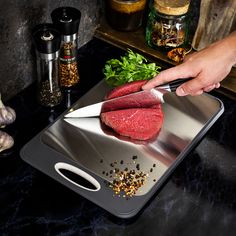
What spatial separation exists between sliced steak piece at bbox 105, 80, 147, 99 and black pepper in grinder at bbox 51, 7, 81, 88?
0.17 metres

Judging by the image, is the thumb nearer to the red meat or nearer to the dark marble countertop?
the red meat

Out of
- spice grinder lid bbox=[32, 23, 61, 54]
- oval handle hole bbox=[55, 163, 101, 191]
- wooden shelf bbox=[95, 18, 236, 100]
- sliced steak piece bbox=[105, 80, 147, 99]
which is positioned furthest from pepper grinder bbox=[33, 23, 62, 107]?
wooden shelf bbox=[95, 18, 236, 100]

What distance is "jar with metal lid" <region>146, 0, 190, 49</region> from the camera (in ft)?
5.05

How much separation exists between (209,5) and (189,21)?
0.12 meters

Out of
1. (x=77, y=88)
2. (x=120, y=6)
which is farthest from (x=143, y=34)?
(x=77, y=88)

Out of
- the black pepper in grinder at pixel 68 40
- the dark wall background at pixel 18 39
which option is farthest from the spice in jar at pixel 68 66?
the dark wall background at pixel 18 39

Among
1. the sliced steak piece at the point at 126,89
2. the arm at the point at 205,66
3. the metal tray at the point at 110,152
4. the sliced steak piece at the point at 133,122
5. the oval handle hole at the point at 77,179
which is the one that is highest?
the arm at the point at 205,66

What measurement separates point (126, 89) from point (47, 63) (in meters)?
0.24

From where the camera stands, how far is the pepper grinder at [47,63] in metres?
1.23

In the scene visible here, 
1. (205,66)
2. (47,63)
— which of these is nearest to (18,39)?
(47,63)

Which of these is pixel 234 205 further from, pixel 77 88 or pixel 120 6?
pixel 120 6

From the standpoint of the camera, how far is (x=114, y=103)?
131 cm

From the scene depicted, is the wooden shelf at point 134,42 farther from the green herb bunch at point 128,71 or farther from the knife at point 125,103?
the knife at point 125,103

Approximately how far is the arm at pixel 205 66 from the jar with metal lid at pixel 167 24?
0.37 metres
